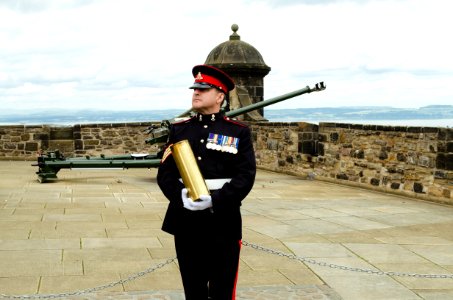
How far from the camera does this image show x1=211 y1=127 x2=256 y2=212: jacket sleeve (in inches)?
123

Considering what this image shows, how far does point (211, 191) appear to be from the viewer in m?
3.20

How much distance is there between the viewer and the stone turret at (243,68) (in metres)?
15.6

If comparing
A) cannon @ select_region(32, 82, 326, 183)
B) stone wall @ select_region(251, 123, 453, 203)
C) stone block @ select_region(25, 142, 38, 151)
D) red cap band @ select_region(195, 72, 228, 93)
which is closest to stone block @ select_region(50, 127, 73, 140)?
stone block @ select_region(25, 142, 38, 151)

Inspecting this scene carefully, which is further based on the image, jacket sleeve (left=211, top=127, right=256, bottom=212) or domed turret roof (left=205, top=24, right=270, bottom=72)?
domed turret roof (left=205, top=24, right=270, bottom=72)

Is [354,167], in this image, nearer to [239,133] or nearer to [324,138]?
[324,138]

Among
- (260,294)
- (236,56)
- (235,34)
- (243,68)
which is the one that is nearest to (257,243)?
(260,294)

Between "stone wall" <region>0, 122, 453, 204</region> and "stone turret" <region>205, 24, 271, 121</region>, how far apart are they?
100cm

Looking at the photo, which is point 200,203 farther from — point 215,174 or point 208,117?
point 208,117

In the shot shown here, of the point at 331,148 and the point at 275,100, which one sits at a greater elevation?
the point at 275,100

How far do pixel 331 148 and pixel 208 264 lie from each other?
931 cm

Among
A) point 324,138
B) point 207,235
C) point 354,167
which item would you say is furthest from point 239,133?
point 324,138

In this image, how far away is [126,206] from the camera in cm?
836

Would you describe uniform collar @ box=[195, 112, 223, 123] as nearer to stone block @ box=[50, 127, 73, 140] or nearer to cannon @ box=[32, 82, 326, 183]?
cannon @ box=[32, 82, 326, 183]

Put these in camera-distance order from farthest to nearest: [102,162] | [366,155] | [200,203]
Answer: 1. [102,162]
2. [366,155]
3. [200,203]
